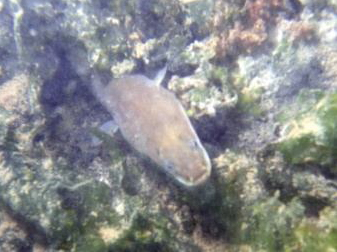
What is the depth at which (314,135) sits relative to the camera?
2975 mm

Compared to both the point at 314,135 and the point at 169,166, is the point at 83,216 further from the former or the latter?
the point at 314,135

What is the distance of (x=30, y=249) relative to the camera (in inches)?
145

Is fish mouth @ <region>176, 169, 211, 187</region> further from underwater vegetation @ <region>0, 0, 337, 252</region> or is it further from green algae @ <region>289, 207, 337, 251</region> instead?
green algae @ <region>289, 207, 337, 251</region>

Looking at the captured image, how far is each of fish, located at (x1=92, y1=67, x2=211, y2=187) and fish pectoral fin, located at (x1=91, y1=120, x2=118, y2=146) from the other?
11 centimetres

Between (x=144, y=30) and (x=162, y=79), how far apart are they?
1.04 meters

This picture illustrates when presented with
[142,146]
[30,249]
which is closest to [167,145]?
[142,146]

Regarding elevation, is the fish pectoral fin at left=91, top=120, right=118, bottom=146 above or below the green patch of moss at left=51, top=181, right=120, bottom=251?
above

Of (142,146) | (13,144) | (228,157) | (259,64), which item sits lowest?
(13,144)

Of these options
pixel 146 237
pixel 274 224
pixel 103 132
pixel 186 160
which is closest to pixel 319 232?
pixel 274 224

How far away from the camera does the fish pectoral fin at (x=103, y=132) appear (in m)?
4.18

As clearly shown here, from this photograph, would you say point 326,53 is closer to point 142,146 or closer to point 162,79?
point 162,79

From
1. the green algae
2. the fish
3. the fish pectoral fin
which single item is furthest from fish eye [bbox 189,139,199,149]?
the fish pectoral fin

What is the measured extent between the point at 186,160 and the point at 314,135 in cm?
113

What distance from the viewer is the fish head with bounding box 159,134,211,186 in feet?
9.80
